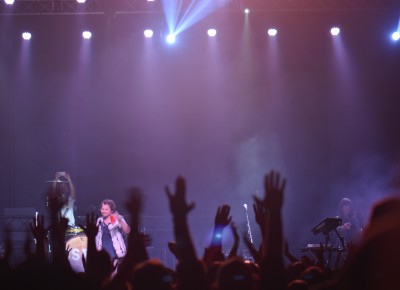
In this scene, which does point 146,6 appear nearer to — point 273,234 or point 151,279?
point 273,234

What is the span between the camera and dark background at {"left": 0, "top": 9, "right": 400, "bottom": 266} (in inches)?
569

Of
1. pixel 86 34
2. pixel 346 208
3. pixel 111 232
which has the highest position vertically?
pixel 86 34

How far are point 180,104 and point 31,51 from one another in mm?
3869

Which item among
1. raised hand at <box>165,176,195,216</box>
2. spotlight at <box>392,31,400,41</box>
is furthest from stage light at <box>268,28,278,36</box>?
raised hand at <box>165,176,195,216</box>

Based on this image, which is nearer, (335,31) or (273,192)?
(273,192)

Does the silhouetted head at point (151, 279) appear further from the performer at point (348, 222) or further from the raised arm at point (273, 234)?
the performer at point (348, 222)

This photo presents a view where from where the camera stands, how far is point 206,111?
48.8ft

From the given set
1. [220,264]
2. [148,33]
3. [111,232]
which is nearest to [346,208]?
[111,232]

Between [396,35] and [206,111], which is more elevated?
[396,35]

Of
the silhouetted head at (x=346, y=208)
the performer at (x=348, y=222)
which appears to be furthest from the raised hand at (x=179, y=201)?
the silhouetted head at (x=346, y=208)

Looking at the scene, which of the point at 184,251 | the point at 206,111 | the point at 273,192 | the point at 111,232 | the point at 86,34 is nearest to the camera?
the point at 184,251

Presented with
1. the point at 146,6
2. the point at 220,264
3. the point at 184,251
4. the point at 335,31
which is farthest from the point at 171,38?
the point at 184,251

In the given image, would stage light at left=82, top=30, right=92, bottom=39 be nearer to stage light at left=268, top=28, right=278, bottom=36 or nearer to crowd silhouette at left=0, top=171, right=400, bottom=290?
stage light at left=268, top=28, right=278, bottom=36

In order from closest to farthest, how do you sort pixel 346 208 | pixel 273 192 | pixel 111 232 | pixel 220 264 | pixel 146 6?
1. pixel 273 192
2. pixel 220 264
3. pixel 111 232
4. pixel 346 208
5. pixel 146 6
